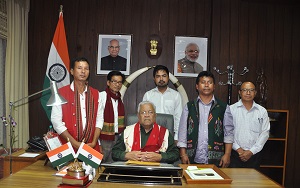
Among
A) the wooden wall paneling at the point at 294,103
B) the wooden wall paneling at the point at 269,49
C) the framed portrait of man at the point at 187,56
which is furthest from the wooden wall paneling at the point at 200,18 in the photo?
the wooden wall paneling at the point at 294,103

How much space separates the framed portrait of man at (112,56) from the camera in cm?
446

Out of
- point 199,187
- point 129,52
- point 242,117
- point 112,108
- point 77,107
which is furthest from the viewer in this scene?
point 129,52

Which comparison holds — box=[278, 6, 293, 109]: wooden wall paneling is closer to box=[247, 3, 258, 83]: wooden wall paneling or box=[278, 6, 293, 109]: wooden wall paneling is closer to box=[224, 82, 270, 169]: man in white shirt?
box=[247, 3, 258, 83]: wooden wall paneling

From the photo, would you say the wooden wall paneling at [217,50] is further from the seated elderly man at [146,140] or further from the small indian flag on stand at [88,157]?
the small indian flag on stand at [88,157]

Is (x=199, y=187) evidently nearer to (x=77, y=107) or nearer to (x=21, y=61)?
(x=77, y=107)

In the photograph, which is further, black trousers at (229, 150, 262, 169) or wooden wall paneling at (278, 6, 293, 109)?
wooden wall paneling at (278, 6, 293, 109)

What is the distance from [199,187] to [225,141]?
116cm

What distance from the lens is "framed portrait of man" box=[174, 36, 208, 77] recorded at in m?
4.48

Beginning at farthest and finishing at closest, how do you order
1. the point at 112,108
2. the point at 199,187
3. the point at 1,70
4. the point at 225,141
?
1. the point at 1,70
2. the point at 112,108
3. the point at 225,141
4. the point at 199,187

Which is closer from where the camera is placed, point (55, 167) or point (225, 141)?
point (55, 167)

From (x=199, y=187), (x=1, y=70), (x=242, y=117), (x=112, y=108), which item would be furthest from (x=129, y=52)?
(x=199, y=187)

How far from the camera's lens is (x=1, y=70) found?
3682 millimetres

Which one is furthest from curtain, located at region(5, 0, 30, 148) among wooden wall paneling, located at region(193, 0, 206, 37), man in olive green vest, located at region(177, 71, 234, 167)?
wooden wall paneling, located at region(193, 0, 206, 37)

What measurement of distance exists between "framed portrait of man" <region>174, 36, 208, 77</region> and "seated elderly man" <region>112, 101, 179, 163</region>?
208cm
